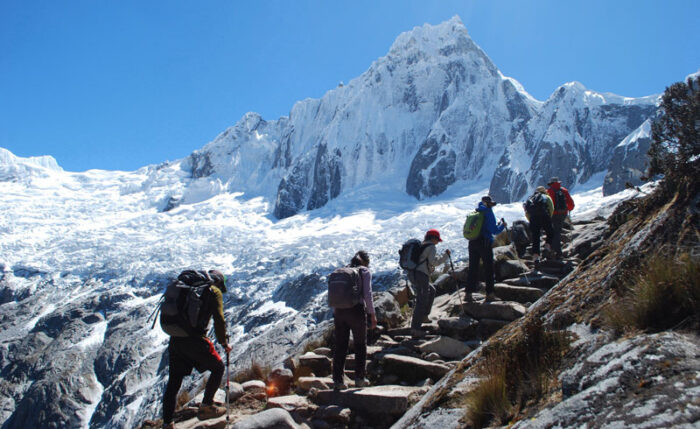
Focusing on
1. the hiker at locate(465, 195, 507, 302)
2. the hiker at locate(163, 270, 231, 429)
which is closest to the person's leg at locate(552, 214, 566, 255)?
the hiker at locate(465, 195, 507, 302)

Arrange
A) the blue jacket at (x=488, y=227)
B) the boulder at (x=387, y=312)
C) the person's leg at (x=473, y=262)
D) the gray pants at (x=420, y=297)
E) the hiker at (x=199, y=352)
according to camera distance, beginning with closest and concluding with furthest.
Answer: the hiker at (x=199, y=352)
the gray pants at (x=420, y=297)
the blue jacket at (x=488, y=227)
the person's leg at (x=473, y=262)
the boulder at (x=387, y=312)

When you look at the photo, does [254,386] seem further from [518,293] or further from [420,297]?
[518,293]

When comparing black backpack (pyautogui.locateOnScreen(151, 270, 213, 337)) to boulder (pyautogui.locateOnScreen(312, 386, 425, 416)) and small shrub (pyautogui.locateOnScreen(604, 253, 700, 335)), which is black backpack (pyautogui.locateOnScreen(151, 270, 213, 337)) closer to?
boulder (pyautogui.locateOnScreen(312, 386, 425, 416))

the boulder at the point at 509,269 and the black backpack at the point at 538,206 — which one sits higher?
the black backpack at the point at 538,206

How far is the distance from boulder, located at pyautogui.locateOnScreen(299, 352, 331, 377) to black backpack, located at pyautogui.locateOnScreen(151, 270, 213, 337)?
8.34ft

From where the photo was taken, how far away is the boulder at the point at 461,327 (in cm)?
723

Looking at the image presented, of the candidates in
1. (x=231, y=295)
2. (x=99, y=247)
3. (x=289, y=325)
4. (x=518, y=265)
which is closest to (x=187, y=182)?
(x=99, y=247)

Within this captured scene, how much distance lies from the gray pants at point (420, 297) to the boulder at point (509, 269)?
10.7 feet

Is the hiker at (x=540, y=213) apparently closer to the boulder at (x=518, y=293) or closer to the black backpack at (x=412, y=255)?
the boulder at (x=518, y=293)

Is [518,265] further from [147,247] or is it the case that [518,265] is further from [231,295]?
[147,247]

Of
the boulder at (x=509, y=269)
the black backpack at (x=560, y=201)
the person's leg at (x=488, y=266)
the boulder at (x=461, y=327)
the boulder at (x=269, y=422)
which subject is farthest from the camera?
the black backpack at (x=560, y=201)

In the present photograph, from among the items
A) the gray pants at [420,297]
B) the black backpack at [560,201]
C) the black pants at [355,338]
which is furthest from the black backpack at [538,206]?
the black pants at [355,338]

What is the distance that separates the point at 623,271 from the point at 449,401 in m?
1.45

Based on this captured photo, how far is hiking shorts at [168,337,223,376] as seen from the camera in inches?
207
